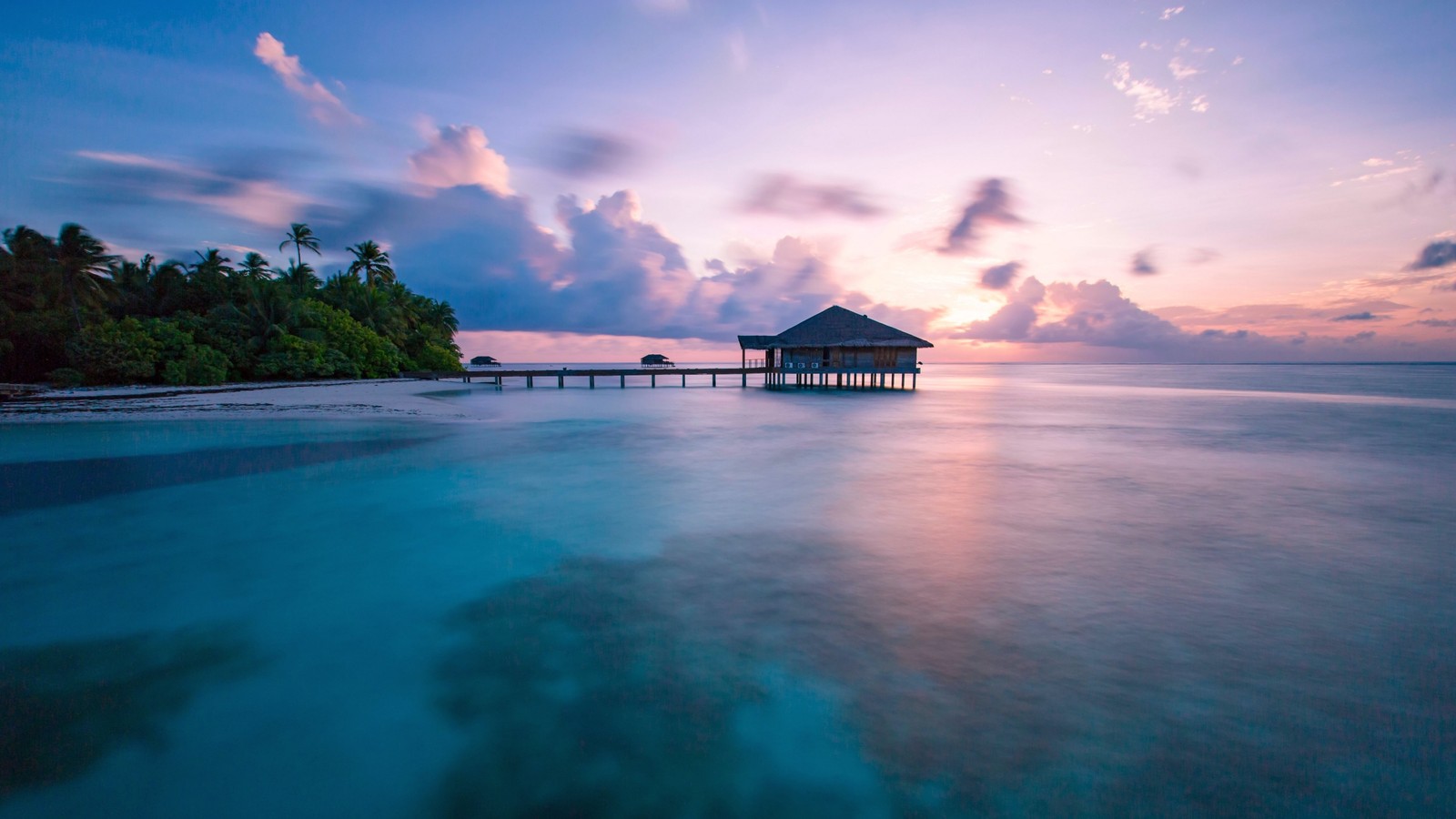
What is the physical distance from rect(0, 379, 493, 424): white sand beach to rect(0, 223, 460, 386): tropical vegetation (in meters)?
1.94

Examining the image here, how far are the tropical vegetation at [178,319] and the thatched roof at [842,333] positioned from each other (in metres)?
30.5

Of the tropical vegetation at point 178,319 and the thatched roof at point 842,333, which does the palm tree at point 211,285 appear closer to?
the tropical vegetation at point 178,319

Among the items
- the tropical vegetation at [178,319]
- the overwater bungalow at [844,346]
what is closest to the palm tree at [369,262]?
the tropical vegetation at [178,319]

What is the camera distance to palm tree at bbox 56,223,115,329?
103 feet

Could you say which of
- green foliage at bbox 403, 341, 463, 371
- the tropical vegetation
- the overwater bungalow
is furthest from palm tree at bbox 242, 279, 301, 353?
the overwater bungalow

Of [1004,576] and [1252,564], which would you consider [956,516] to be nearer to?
[1004,576]

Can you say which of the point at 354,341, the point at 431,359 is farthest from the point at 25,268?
the point at 431,359

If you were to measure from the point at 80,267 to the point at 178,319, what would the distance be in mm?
5063

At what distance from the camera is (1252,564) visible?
7848mm

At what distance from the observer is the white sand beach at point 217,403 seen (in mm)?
22250

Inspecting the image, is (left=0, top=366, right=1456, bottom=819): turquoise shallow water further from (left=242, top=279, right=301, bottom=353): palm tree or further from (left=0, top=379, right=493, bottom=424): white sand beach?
(left=242, top=279, right=301, bottom=353): palm tree

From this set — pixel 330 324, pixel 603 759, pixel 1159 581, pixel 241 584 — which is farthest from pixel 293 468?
pixel 330 324

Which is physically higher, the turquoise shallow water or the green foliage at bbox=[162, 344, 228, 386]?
the green foliage at bbox=[162, 344, 228, 386]

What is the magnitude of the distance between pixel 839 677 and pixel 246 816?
13.6 ft
